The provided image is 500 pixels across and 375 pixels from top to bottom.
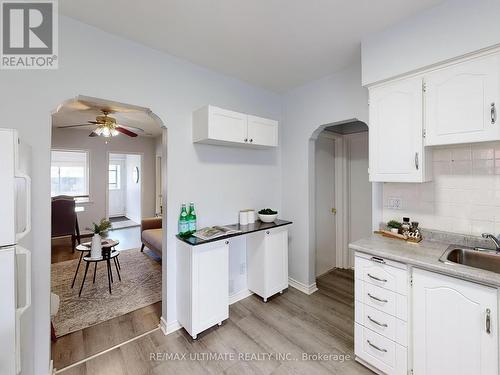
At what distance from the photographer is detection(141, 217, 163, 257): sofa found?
3662 mm

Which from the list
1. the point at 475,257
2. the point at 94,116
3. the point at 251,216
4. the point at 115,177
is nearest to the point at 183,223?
the point at 251,216

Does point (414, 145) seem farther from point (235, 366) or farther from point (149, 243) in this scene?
point (149, 243)

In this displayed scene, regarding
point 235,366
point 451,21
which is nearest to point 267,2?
point 451,21

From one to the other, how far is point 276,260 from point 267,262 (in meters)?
Result: 0.14

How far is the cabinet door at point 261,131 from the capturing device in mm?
2426

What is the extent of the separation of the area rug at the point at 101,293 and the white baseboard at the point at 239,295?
2.88 ft

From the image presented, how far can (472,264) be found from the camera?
1.57 m

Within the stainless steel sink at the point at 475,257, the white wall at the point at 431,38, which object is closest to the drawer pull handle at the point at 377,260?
the stainless steel sink at the point at 475,257

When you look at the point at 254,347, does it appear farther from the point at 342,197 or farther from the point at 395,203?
the point at 342,197

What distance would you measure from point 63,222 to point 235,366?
4.73 metres

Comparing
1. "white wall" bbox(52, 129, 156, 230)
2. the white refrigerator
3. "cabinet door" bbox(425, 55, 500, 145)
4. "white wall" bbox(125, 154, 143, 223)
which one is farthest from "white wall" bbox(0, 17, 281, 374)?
"white wall" bbox(125, 154, 143, 223)

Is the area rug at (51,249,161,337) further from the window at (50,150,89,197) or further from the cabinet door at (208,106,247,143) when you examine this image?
the window at (50,150,89,197)

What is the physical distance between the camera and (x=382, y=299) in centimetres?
156

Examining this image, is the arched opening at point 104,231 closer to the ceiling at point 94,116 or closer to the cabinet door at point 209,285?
the ceiling at point 94,116
